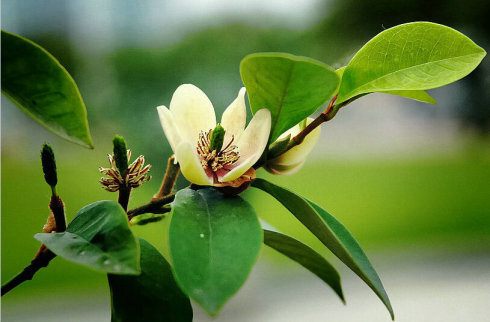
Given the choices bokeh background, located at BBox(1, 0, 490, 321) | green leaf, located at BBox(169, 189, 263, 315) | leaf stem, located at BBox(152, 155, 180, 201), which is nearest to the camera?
green leaf, located at BBox(169, 189, 263, 315)

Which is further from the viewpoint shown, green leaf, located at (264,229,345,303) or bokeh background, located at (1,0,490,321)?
bokeh background, located at (1,0,490,321)

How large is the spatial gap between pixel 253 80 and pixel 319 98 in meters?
0.04

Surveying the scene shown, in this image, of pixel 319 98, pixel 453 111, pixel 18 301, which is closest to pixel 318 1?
pixel 453 111

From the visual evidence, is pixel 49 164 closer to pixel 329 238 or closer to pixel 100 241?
pixel 100 241

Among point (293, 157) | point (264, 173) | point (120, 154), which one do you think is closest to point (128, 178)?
point (120, 154)

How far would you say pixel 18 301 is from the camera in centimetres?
349

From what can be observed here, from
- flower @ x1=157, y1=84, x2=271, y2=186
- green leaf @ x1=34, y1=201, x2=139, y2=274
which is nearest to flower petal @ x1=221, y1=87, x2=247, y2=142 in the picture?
flower @ x1=157, y1=84, x2=271, y2=186

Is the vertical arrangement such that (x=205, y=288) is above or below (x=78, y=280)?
above

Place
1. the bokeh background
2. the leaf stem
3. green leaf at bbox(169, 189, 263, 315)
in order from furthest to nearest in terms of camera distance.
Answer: the bokeh background
the leaf stem
green leaf at bbox(169, 189, 263, 315)

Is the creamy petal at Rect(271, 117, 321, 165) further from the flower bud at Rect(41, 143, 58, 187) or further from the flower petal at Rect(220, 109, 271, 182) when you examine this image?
the flower bud at Rect(41, 143, 58, 187)

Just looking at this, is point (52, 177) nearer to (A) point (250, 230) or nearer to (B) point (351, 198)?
(A) point (250, 230)

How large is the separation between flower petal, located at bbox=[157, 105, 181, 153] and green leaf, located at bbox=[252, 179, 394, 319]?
0.21ft

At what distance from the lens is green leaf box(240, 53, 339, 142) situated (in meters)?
0.26

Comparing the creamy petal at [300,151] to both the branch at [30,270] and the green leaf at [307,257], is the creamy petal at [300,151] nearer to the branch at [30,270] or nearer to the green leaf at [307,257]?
the green leaf at [307,257]
